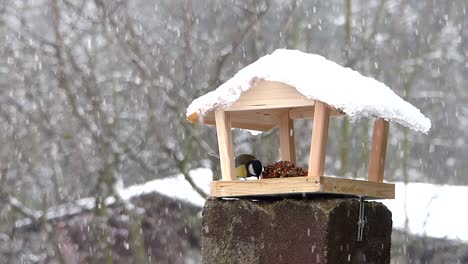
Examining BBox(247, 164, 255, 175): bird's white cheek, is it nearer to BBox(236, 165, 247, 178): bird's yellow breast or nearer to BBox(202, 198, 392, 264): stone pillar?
BBox(236, 165, 247, 178): bird's yellow breast

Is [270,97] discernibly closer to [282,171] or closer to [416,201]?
[282,171]

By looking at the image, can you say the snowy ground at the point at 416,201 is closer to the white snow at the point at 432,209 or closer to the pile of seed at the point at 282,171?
the white snow at the point at 432,209

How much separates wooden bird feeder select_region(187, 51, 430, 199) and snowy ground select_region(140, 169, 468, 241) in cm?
383

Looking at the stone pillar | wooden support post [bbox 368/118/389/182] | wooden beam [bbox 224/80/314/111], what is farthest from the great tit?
wooden support post [bbox 368/118/389/182]

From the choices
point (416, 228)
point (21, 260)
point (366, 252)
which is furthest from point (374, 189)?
point (21, 260)

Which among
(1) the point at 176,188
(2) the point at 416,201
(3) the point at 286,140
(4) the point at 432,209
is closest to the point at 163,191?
(1) the point at 176,188

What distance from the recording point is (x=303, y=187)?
12.6 feet

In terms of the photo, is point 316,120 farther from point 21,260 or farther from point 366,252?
point 21,260

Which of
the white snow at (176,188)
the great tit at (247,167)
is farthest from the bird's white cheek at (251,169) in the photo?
the white snow at (176,188)

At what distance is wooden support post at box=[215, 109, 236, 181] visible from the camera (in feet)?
13.7

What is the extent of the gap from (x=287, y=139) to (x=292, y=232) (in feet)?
2.49

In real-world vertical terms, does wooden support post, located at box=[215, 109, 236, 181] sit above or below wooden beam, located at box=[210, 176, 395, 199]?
above

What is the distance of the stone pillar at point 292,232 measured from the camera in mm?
3865

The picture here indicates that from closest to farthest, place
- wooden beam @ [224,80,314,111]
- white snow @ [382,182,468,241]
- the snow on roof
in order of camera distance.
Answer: the snow on roof, wooden beam @ [224,80,314,111], white snow @ [382,182,468,241]
